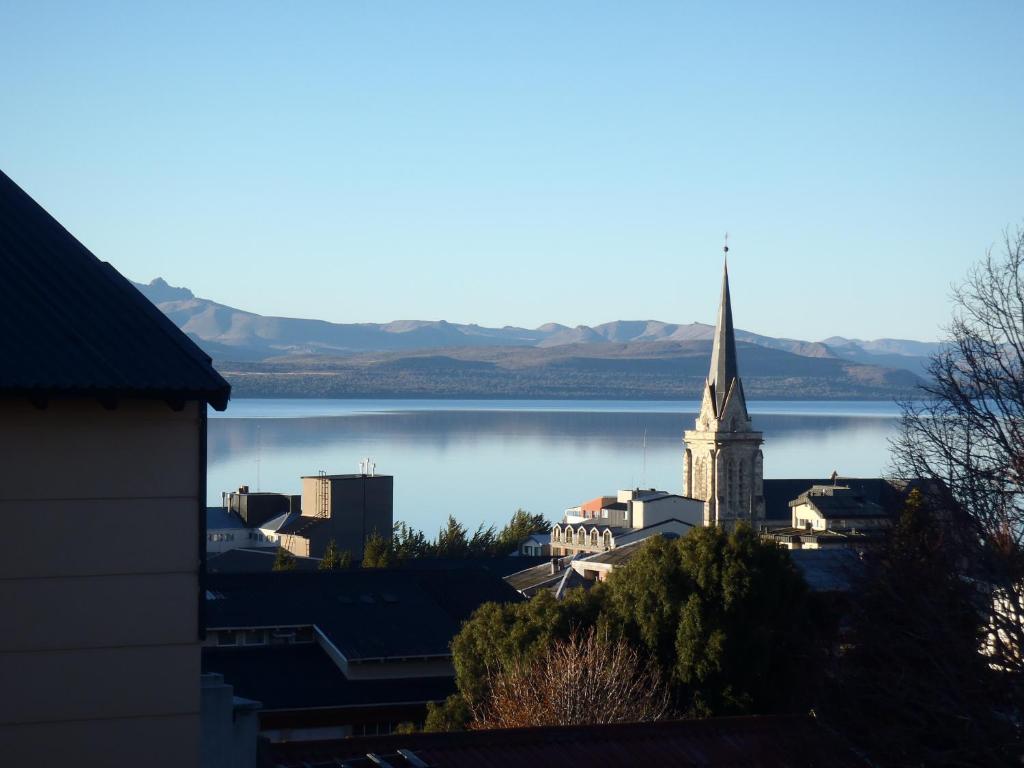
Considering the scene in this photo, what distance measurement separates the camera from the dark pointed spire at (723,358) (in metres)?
93.7

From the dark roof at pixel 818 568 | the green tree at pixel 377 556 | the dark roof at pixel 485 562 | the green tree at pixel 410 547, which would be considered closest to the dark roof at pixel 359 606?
the dark roof at pixel 818 568

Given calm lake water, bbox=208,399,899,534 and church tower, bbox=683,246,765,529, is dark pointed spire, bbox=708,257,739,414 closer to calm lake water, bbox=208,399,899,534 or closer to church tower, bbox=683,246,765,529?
church tower, bbox=683,246,765,529

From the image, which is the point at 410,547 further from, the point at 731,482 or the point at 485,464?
the point at 485,464

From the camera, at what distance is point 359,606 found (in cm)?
3350

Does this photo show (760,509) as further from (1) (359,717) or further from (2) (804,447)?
(2) (804,447)

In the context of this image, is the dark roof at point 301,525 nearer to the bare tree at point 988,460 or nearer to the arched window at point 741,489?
the arched window at point 741,489

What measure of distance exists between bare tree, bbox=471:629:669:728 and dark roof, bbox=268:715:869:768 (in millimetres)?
6090

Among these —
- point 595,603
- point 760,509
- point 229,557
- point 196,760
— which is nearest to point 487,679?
point 595,603

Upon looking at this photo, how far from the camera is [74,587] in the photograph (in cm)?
714

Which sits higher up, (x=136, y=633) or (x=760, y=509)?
(x=136, y=633)

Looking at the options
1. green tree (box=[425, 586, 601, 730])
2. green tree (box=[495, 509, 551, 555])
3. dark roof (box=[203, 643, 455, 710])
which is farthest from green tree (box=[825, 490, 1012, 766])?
green tree (box=[495, 509, 551, 555])

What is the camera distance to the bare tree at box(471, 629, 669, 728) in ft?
68.6

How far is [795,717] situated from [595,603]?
43.5 feet

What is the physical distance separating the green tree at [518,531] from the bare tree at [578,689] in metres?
46.9
